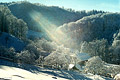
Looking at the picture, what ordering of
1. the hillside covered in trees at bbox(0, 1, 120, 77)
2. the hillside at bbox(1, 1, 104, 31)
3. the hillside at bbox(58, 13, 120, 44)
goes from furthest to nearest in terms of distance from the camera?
the hillside at bbox(1, 1, 104, 31) → the hillside at bbox(58, 13, 120, 44) → the hillside covered in trees at bbox(0, 1, 120, 77)

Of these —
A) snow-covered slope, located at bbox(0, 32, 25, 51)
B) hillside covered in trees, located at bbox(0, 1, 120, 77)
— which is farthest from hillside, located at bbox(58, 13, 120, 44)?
snow-covered slope, located at bbox(0, 32, 25, 51)

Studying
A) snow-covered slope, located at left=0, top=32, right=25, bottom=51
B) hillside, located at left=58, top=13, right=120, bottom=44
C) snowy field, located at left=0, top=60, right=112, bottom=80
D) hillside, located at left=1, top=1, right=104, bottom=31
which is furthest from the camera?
hillside, located at left=1, top=1, right=104, bottom=31

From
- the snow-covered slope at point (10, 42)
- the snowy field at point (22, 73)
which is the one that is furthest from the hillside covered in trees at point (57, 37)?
the snowy field at point (22, 73)

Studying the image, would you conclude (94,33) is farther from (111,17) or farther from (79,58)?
(79,58)

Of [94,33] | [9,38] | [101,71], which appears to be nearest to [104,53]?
[101,71]

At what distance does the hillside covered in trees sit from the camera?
2541 cm

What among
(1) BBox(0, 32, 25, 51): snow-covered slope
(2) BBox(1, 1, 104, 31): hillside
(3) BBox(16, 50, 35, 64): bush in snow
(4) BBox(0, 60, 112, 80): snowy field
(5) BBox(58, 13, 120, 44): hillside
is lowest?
(4) BBox(0, 60, 112, 80): snowy field

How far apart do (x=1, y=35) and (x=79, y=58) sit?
2257cm

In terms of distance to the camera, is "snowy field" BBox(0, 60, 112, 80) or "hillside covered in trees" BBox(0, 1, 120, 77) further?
"hillside covered in trees" BBox(0, 1, 120, 77)

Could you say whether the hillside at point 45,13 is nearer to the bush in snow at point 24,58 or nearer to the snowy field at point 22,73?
the bush in snow at point 24,58

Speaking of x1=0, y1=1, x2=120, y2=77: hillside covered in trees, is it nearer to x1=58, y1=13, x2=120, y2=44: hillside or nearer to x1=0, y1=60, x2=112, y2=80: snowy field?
x1=58, y1=13, x2=120, y2=44: hillside

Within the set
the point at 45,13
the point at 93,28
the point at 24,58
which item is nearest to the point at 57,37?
the point at 93,28

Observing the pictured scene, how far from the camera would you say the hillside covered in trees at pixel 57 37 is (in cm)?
2541

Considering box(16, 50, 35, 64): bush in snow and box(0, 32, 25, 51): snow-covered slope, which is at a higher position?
box(0, 32, 25, 51): snow-covered slope
